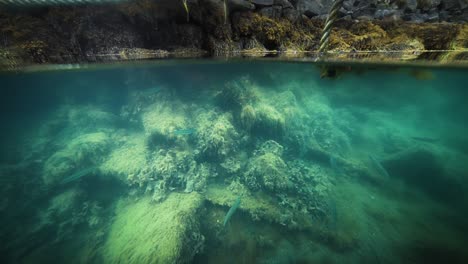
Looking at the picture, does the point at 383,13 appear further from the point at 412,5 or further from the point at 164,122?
the point at 164,122

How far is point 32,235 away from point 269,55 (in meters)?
12.2

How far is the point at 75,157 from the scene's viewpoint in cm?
972

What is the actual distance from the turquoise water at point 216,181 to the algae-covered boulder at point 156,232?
1.8 inches

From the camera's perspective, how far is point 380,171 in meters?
10.5

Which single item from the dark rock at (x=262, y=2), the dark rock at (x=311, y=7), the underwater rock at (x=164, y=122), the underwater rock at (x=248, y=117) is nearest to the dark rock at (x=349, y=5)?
the dark rock at (x=311, y=7)

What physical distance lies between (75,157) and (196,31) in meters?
9.20

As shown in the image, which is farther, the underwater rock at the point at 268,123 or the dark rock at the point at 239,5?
the underwater rock at the point at 268,123

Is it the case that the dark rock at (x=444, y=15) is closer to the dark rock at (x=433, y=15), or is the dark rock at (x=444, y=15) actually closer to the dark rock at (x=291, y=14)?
the dark rock at (x=433, y=15)

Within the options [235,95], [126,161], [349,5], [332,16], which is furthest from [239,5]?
[126,161]

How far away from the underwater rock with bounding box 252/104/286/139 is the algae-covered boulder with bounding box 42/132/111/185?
9247 millimetres

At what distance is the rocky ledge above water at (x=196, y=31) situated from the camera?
734 centimetres

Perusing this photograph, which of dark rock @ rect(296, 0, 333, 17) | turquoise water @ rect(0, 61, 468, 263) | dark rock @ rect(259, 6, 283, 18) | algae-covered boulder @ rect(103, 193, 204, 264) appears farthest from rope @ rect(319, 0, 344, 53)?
algae-covered boulder @ rect(103, 193, 204, 264)

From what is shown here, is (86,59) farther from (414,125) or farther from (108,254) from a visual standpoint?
(414,125)

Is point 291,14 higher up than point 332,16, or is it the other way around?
point 291,14
